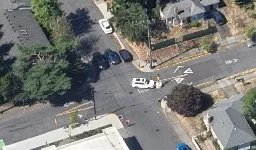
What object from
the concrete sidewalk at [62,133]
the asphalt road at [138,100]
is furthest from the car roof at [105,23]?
the concrete sidewalk at [62,133]

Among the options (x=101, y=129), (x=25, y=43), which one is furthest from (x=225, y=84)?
(x=25, y=43)

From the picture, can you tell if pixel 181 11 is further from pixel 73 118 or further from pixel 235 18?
pixel 73 118

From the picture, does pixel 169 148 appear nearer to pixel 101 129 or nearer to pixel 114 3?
pixel 101 129

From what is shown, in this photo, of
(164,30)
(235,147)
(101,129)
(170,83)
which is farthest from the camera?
(164,30)

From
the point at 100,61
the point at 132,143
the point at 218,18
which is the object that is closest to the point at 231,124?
the point at 132,143

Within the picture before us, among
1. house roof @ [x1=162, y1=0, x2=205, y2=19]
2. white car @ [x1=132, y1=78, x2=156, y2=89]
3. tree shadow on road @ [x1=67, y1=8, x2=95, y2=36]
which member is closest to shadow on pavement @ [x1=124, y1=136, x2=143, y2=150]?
white car @ [x1=132, y1=78, x2=156, y2=89]

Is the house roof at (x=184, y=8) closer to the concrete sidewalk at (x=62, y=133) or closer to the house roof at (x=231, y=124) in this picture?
the house roof at (x=231, y=124)
